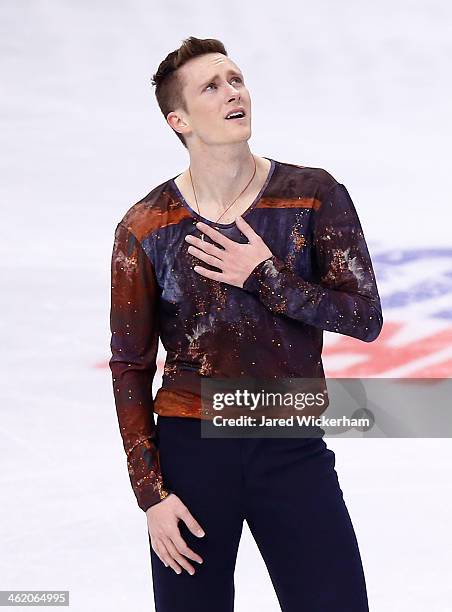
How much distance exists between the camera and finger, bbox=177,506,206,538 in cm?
196

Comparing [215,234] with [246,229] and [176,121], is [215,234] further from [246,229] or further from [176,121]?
[176,121]

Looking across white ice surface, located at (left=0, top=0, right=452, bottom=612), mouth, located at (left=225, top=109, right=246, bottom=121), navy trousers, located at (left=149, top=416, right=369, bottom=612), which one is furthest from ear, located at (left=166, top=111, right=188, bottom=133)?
white ice surface, located at (left=0, top=0, right=452, bottom=612)

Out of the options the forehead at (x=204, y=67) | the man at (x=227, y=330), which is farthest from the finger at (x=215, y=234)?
the forehead at (x=204, y=67)

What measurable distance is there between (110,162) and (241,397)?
3.41 m

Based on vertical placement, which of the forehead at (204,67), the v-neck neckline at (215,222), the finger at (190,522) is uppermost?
the forehead at (204,67)

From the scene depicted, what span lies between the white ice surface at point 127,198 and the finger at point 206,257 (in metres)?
Result: 1.35

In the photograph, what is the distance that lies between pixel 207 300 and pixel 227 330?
69mm

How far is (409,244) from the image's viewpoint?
15.4 ft

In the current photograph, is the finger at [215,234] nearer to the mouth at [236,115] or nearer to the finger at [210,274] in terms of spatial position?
the finger at [210,274]

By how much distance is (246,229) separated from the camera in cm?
197

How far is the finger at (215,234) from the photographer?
196 cm

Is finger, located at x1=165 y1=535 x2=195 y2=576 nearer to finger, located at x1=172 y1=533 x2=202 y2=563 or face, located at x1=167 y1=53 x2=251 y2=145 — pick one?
finger, located at x1=172 y1=533 x2=202 y2=563

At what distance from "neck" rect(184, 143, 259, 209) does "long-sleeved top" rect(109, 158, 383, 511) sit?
0.15 feet

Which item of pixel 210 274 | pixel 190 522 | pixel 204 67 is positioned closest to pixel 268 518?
pixel 190 522
